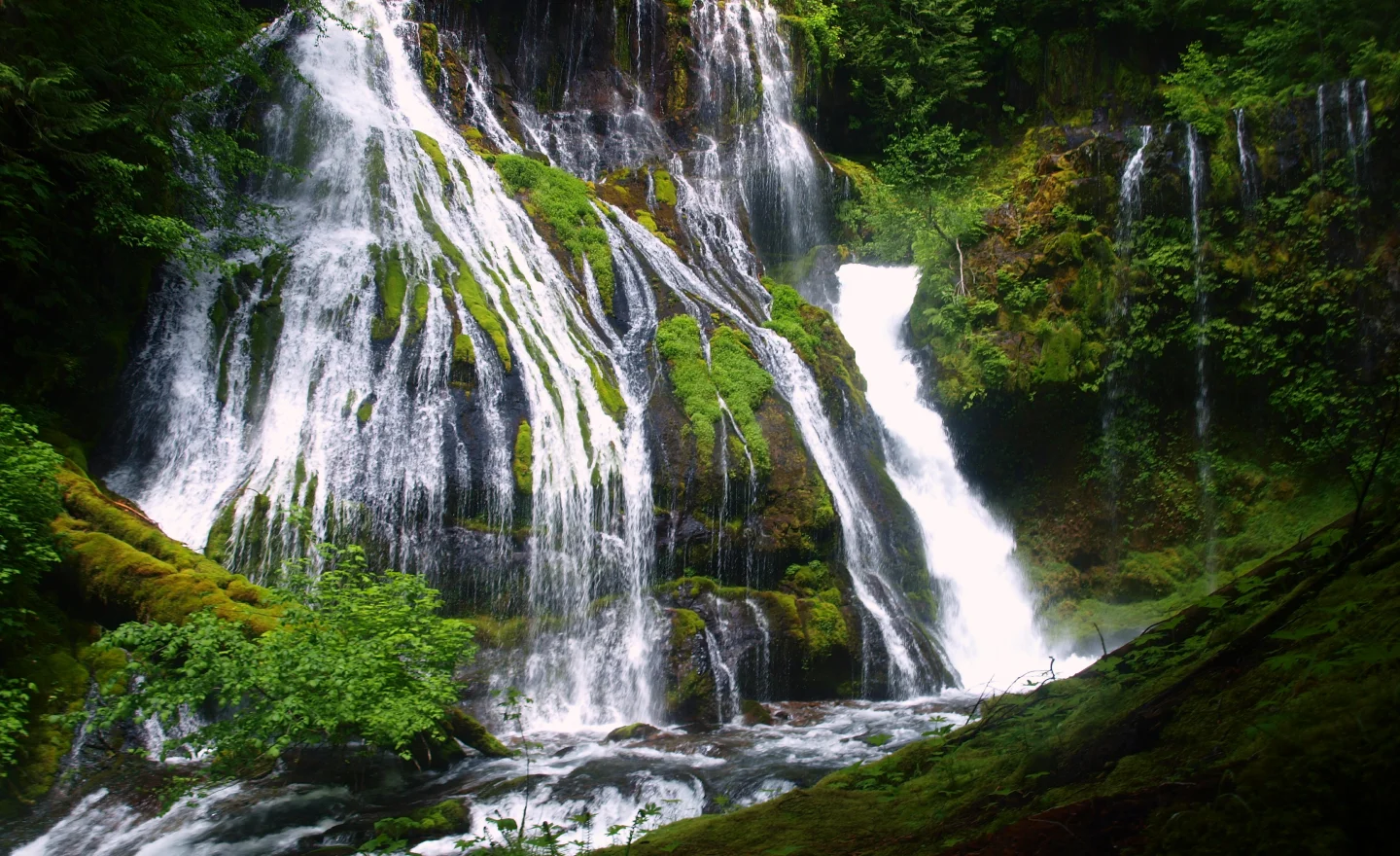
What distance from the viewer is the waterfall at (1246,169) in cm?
1434

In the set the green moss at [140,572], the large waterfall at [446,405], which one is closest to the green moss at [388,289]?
the large waterfall at [446,405]

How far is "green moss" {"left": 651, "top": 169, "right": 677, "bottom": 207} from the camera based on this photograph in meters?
18.1

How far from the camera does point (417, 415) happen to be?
10.6 m

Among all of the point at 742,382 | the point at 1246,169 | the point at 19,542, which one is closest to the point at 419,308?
the point at 742,382

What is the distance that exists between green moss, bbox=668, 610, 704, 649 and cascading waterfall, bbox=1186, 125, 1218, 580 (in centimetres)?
979

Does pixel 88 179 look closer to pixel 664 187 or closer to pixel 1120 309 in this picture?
pixel 664 187

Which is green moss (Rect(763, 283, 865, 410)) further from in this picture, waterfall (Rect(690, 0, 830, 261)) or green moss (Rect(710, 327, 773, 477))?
waterfall (Rect(690, 0, 830, 261))

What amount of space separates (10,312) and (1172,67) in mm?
26004

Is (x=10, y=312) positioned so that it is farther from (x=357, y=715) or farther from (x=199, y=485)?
(x=357, y=715)

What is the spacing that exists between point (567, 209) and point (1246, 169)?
500 inches

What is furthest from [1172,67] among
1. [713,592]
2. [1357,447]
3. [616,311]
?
[713,592]

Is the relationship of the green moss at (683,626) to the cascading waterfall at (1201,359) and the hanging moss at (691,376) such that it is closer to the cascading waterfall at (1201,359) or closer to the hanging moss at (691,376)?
the hanging moss at (691,376)

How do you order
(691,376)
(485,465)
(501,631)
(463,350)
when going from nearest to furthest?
(501,631)
(485,465)
(463,350)
(691,376)

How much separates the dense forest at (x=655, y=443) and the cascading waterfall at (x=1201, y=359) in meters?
0.07
